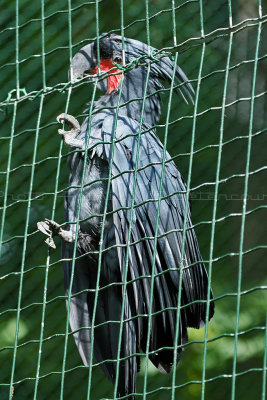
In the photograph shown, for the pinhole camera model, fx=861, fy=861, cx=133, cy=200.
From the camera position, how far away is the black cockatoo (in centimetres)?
292

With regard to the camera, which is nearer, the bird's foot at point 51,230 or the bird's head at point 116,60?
the bird's foot at point 51,230

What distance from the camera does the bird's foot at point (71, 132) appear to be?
10.4ft

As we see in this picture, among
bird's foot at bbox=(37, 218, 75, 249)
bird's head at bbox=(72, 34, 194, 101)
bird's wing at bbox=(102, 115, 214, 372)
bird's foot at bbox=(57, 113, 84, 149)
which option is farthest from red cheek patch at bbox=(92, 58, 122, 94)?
bird's foot at bbox=(37, 218, 75, 249)

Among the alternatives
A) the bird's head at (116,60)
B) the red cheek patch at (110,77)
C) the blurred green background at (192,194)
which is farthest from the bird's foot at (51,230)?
the blurred green background at (192,194)

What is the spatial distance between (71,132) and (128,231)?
20.9 inches

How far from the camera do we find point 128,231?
293cm

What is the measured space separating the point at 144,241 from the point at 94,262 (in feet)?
1.26

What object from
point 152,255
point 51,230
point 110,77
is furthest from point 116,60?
point 152,255

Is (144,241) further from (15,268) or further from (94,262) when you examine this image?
(15,268)

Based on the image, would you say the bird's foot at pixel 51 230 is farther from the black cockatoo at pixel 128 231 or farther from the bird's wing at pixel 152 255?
the bird's wing at pixel 152 255

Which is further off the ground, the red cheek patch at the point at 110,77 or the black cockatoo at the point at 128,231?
the red cheek patch at the point at 110,77

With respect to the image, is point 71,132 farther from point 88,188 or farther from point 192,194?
point 192,194

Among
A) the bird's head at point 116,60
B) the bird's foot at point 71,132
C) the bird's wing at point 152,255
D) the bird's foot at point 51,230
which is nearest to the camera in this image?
the bird's wing at point 152,255

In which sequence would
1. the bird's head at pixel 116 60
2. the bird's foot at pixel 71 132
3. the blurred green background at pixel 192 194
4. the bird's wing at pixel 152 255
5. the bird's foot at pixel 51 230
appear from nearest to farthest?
the bird's wing at pixel 152 255 < the bird's foot at pixel 51 230 < the bird's foot at pixel 71 132 < the bird's head at pixel 116 60 < the blurred green background at pixel 192 194
